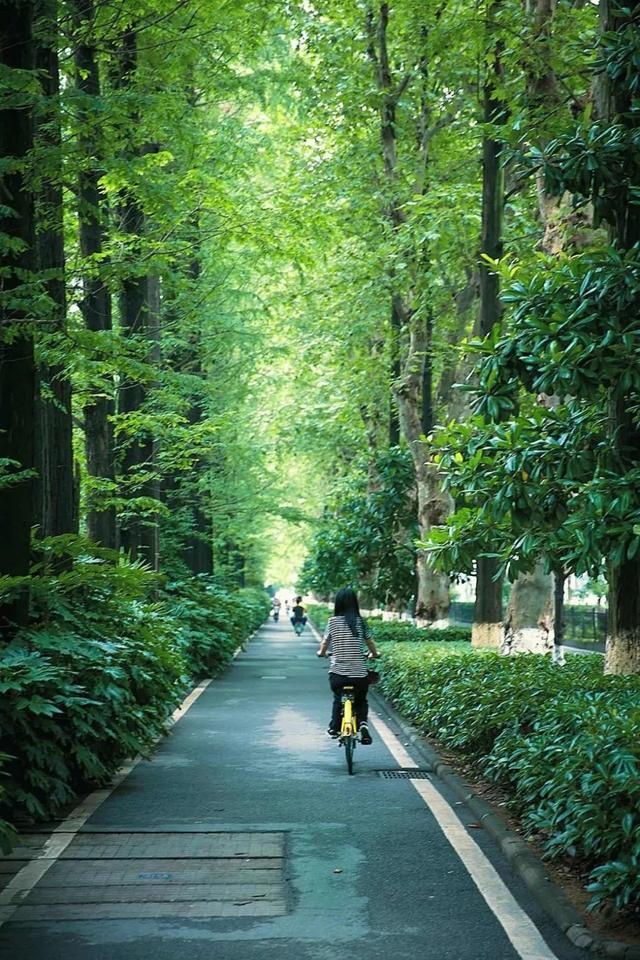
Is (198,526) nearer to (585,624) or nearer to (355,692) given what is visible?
(585,624)

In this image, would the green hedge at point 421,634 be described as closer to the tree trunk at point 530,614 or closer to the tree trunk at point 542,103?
the tree trunk at point 530,614

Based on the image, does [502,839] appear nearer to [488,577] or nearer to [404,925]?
[404,925]

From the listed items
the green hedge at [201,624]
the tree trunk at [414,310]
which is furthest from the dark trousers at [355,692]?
the tree trunk at [414,310]

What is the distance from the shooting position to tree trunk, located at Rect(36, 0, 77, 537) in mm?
10883

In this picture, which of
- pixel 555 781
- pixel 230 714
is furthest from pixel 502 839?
pixel 230 714

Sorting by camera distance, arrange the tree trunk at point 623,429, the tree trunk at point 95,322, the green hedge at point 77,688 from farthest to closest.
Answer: the tree trunk at point 95,322 < the tree trunk at point 623,429 < the green hedge at point 77,688

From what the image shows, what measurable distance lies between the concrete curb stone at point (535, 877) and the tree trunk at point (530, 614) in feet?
14.6

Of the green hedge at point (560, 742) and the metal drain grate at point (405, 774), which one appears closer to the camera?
the green hedge at point (560, 742)

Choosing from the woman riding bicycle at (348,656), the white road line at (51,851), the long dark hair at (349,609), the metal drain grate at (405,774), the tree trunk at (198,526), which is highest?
the tree trunk at (198,526)

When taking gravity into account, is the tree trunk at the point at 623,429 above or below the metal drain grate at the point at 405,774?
above

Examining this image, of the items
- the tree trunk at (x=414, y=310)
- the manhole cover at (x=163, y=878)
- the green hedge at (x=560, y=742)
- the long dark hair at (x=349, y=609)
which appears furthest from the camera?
the tree trunk at (x=414, y=310)

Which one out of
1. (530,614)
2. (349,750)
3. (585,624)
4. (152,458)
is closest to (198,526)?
(152,458)

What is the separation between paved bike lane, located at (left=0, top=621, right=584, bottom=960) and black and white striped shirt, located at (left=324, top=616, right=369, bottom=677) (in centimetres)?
97

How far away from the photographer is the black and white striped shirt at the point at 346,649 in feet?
41.6
